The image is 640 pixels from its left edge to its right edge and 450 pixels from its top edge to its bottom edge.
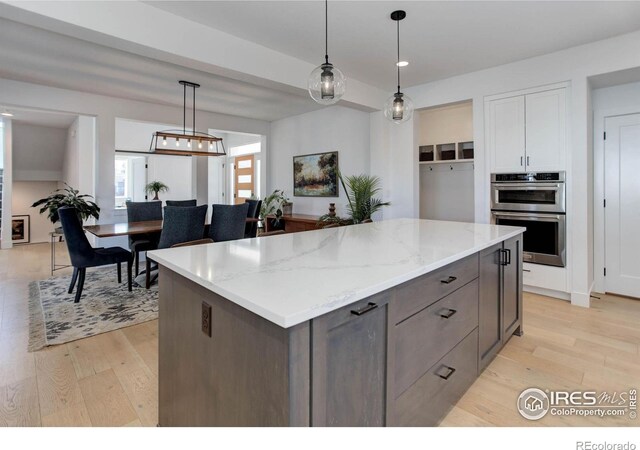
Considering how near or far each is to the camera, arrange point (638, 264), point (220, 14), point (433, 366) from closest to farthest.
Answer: point (433, 366), point (220, 14), point (638, 264)

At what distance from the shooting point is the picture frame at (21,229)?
7465 millimetres

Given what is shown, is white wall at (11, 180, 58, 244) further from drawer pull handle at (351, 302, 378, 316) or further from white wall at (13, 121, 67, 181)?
drawer pull handle at (351, 302, 378, 316)

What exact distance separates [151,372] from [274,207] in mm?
4607

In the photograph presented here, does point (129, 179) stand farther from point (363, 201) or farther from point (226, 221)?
point (363, 201)

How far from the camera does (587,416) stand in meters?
1.80

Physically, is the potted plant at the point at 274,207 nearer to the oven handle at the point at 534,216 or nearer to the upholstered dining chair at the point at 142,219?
the upholstered dining chair at the point at 142,219

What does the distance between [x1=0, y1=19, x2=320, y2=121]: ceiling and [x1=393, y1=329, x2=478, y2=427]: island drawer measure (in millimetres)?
3407

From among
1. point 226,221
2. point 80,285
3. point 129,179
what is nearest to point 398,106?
point 226,221

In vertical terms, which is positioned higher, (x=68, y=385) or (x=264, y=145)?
(x=264, y=145)

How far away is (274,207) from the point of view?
6602 mm

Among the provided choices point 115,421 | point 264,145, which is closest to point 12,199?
point 264,145

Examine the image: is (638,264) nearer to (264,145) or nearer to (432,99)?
(432,99)

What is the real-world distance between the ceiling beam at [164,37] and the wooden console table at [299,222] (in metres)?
2.24
